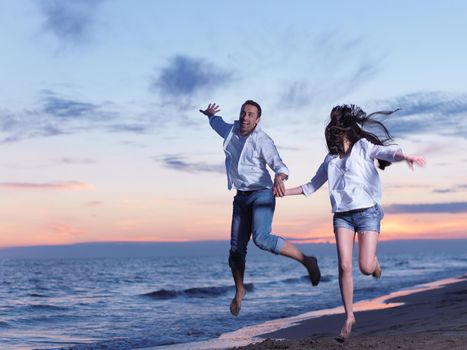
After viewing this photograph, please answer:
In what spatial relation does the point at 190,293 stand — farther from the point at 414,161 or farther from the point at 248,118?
the point at 414,161

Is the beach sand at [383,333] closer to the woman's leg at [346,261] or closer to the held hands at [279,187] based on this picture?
the woman's leg at [346,261]

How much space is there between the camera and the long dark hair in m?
7.28

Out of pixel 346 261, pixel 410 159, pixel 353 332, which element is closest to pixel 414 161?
pixel 410 159

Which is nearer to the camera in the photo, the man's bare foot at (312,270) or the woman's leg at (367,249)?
the woman's leg at (367,249)

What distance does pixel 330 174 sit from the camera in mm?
7191

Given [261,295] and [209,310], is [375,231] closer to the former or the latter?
[209,310]

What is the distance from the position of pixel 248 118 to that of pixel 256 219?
1.13m

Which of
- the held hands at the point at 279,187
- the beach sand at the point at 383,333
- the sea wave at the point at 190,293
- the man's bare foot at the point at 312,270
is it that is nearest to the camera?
the beach sand at the point at 383,333

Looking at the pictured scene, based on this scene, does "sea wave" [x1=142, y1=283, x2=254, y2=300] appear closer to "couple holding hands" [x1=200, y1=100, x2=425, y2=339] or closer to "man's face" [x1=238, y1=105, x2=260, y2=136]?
"couple holding hands" [x1=200, y1=100, x2=425, y2=339]

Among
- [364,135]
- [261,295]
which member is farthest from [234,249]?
[261,295]

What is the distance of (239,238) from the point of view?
26.3 ft

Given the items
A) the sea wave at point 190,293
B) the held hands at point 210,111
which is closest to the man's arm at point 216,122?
the held hands at point 210,111

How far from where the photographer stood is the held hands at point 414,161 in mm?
6578

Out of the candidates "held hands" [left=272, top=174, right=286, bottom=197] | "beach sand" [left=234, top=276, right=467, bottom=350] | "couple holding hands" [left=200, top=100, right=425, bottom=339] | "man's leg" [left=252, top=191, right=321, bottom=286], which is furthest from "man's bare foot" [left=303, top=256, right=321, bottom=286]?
"held hands" [left=272, top=174, right=286, bottom=197]
